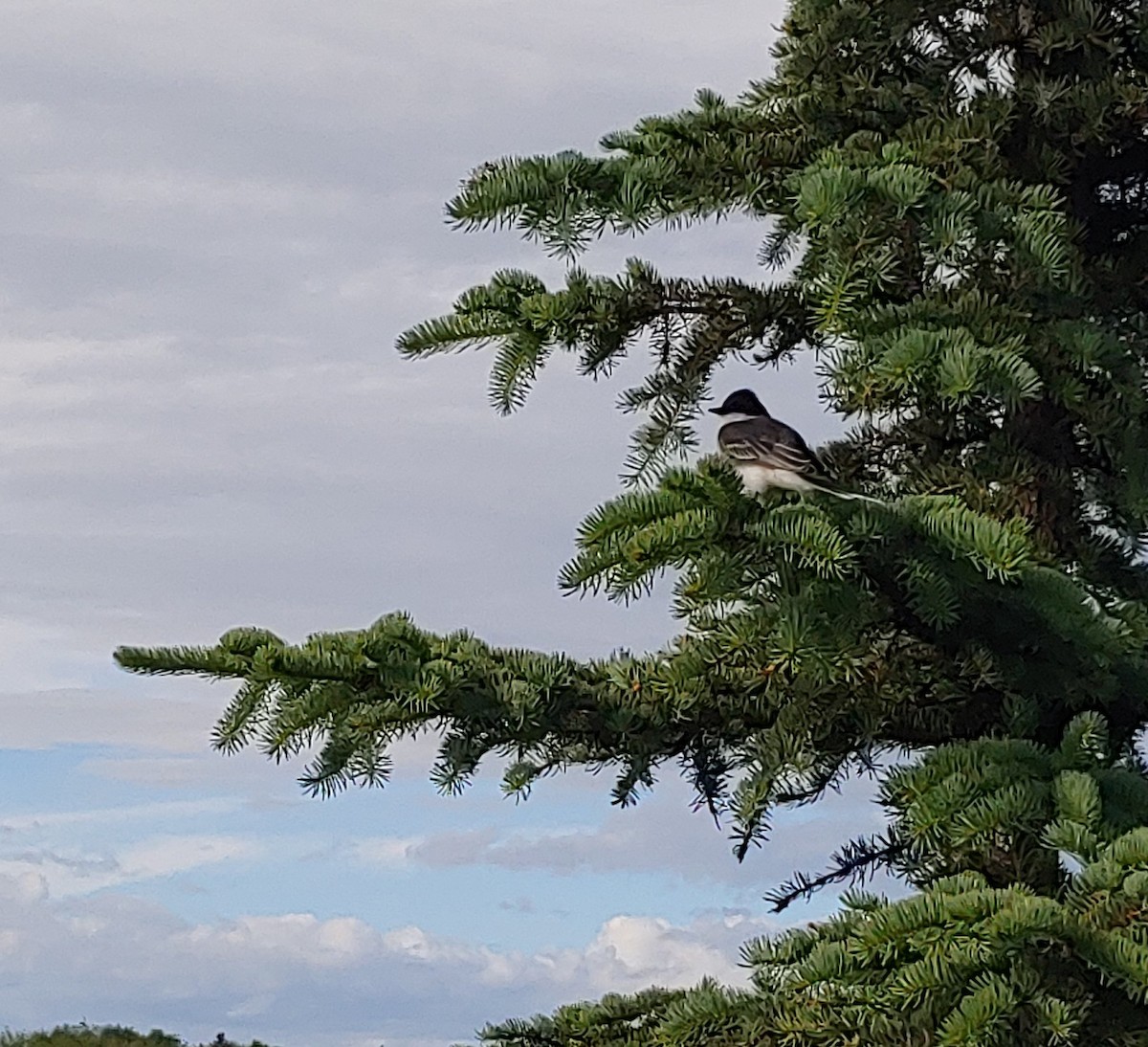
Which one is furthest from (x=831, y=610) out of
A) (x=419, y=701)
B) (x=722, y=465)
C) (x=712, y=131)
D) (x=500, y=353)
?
(x=712, y=131)

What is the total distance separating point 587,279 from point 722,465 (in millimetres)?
1309

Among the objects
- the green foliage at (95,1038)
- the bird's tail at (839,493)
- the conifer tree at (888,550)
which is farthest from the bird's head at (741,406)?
the green foliage at (95,1038)

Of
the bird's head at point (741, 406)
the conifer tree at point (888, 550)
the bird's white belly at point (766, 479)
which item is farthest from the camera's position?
the bird's head at point (741, 406)

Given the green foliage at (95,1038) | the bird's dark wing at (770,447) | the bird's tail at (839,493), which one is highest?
the bird's dark wing at (770,447)

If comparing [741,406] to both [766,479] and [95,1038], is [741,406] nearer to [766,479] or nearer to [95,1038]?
[766,479]

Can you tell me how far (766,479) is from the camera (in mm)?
5117

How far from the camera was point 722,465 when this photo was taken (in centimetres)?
475

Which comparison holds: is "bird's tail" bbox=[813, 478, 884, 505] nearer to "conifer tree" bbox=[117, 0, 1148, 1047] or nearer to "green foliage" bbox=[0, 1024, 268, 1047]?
"conifer tree" bbox=[117, 0, 1148, 1047]

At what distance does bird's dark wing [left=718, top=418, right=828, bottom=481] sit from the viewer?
201 inches

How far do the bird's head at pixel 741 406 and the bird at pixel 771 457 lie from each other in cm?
42

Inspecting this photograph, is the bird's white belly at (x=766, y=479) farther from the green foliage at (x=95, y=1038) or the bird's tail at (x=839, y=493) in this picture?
the green foliage at (x=95, y=1038)

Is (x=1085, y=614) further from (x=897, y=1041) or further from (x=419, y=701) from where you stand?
(x=419, y=701)

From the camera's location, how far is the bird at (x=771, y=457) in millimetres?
5078

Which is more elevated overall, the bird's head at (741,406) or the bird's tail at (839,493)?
the bird's head at (741,406)
